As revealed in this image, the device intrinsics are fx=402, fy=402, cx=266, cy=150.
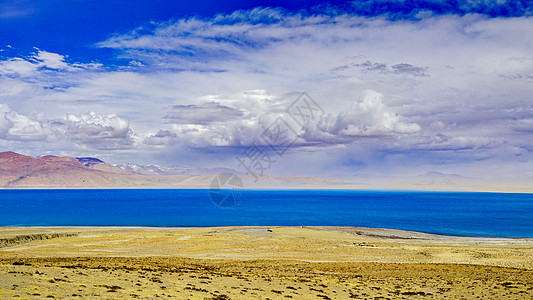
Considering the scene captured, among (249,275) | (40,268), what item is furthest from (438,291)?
(40,268)

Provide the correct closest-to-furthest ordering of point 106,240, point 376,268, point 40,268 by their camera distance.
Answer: point 40,268, point 376,268, point 106,240

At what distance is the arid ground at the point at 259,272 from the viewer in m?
16.5

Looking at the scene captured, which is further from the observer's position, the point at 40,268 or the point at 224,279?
the point at 224,279

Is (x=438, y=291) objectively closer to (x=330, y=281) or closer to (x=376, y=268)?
(x=330, y=281)

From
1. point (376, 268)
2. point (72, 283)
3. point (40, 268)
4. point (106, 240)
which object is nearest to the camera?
point (72, 283)

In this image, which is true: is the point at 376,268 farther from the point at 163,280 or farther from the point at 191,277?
the point at 163,280

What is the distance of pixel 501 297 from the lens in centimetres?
1900

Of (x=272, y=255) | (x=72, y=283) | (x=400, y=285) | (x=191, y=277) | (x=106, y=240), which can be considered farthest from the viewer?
(x=106, y=240)

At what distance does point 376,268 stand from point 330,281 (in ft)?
23.5

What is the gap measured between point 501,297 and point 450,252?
19.9 metres

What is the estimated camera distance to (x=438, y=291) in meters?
20.5

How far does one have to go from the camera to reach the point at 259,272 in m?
24.4

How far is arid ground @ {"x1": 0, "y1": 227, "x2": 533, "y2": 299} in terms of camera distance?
1653cm

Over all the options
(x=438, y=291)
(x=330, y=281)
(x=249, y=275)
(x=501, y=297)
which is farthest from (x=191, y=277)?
(x=501, y=297)
